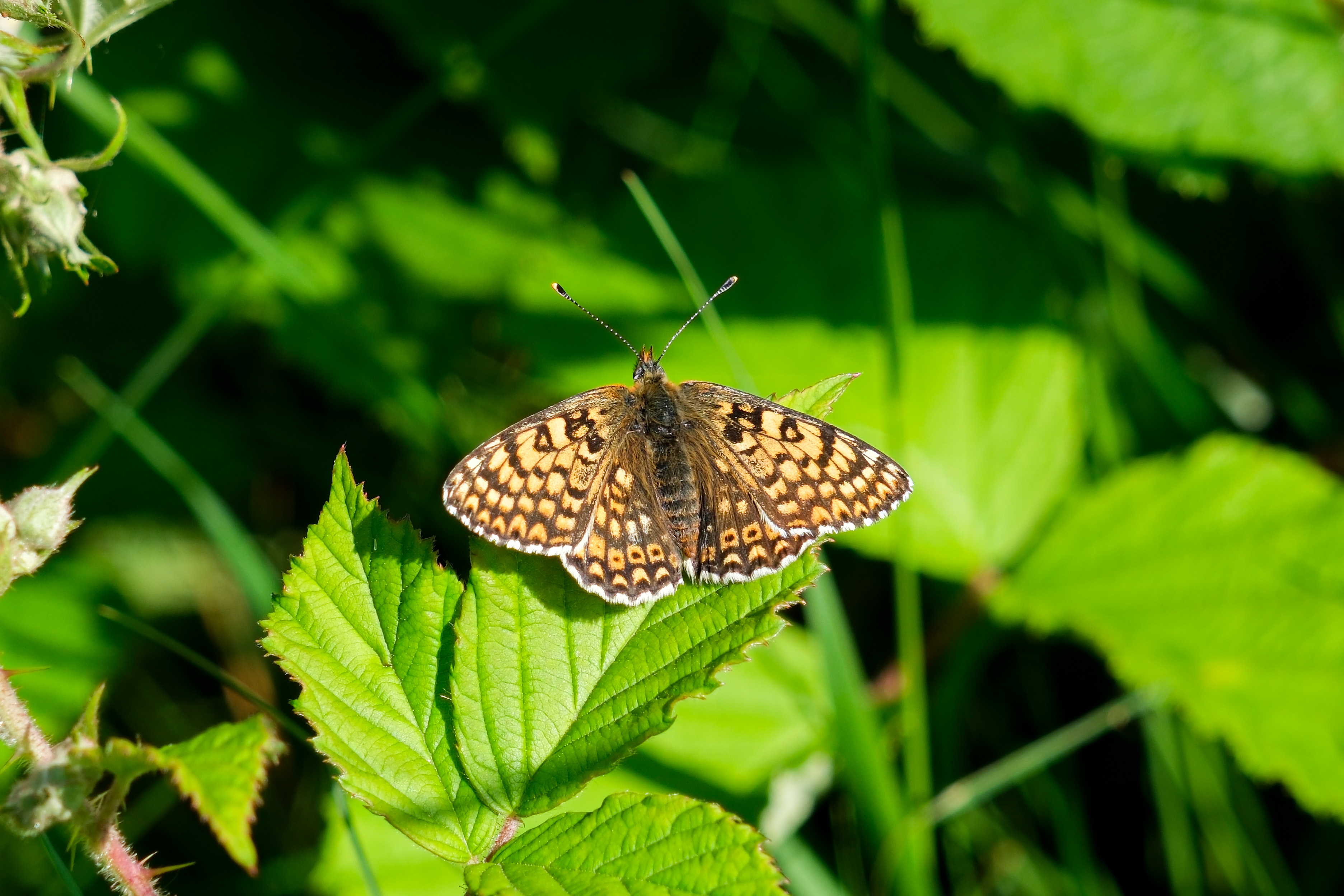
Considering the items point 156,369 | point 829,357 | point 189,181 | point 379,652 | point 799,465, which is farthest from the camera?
point 829,357

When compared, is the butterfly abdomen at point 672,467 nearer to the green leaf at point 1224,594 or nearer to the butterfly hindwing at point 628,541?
the butterfly hindwing at point 628,541

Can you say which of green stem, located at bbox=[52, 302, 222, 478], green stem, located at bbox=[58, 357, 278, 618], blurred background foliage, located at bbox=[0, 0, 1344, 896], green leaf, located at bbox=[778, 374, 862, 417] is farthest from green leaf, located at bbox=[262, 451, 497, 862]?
green stem, located at bbox=[52, 302, 222, 478]

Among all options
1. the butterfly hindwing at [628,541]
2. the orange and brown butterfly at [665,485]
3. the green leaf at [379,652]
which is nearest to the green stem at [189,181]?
the orange and brown butterfly at [665,485]

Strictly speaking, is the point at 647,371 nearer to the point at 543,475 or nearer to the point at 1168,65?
the point at 543,475

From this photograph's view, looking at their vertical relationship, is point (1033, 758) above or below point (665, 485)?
below

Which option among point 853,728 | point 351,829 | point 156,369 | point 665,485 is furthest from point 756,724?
point 156,369

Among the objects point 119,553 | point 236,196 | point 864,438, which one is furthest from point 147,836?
point 864,438
